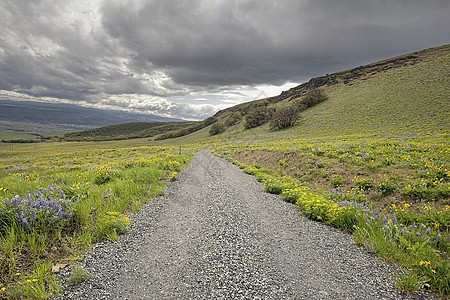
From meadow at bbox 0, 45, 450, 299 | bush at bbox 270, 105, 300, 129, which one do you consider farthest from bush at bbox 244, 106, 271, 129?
meadow at bbox 0, 45, 450, 299

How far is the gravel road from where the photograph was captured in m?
3.66

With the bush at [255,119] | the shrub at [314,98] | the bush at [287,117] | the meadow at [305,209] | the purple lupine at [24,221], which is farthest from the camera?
the bush at [255,119]

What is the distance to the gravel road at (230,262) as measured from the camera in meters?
3.66

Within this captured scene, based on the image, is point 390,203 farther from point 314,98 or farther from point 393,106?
point 314,98

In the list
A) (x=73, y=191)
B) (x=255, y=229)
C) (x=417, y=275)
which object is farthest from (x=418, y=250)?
(x=73, y=191)

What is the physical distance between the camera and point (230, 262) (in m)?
4.53

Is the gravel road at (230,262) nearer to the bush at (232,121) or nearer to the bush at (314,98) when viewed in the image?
the bush at (314,98)

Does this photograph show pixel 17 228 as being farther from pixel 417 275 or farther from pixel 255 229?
pixel 417 275

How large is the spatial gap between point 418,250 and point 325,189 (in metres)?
6.47

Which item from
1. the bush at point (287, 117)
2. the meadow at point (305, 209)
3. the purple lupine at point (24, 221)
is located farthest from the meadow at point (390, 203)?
the bush at point (287, 117)

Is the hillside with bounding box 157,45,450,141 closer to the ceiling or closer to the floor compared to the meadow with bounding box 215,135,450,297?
closer to the ceiling

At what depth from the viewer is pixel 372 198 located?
9.06m

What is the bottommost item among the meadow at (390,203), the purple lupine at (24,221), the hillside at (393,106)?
the meadow at (390,203)

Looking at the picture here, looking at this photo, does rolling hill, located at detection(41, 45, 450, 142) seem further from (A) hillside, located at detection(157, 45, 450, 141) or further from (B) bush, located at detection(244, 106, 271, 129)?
(B) bush, located at detection(244, 106, 271, 129)
